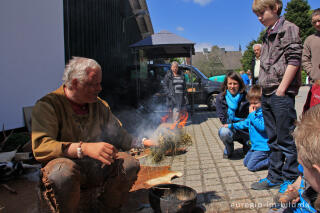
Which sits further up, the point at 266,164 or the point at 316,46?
the point at 316,46

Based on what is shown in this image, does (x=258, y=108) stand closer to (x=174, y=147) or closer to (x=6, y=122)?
(x=174, y=147)

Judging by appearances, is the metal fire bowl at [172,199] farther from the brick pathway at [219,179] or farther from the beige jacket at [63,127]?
the beige jacket at [63,127]

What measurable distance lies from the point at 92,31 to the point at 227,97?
5469mm

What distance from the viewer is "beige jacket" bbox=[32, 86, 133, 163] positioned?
82.4 inches

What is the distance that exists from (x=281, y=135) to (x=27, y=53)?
4643 mm

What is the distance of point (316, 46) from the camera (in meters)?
3.97

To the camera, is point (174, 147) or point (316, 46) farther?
point (174, 147)

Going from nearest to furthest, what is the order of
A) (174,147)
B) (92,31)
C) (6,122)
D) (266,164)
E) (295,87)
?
(295,87) → (266,164) → (6,122) → (174,147) → (92,31)

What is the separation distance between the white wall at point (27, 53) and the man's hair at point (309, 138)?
4.60m

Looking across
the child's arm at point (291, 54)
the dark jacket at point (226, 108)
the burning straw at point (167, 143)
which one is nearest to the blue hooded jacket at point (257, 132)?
the dark jacket at point (226, 108)

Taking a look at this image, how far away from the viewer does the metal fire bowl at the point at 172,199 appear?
7.48 feet

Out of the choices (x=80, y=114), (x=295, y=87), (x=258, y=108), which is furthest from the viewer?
(x=258, y=108)

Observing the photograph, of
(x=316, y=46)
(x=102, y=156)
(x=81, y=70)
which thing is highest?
(x=316, y=46)

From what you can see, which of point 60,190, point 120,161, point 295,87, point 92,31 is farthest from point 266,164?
point 92,31
